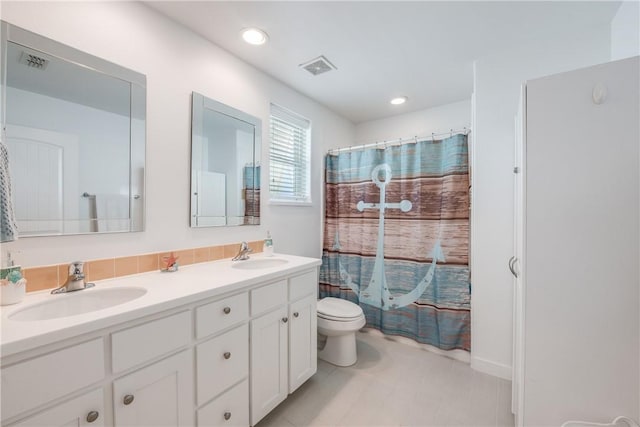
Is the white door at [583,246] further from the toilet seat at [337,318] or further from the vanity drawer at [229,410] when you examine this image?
the vanity drawer at [229,410]

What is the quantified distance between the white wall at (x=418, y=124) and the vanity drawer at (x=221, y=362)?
273 cm

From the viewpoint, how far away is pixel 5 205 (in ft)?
3.21

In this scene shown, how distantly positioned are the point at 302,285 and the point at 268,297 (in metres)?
0.31

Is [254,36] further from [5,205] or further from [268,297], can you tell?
[268,297]

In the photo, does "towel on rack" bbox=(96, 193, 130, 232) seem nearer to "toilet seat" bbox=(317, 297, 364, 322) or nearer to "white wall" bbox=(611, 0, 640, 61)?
"toilet seat" bbox=(317, 297, 364, 322)

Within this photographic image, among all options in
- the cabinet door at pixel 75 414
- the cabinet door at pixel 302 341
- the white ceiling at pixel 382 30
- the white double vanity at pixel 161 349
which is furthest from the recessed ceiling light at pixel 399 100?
the cabinet door at pixel 75 414

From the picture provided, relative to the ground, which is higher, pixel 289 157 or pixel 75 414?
pixel 289 157

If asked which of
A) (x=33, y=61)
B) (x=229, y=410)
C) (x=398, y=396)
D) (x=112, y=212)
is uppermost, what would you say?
(x=33, y=61)

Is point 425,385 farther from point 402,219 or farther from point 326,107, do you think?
point 326,107

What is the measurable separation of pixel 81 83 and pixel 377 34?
5.55 ft

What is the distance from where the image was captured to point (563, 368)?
102 centimetres

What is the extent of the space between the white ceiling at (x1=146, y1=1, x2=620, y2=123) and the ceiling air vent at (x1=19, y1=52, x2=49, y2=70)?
26.1 inches

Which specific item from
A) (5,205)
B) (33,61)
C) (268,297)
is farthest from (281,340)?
(33,61)

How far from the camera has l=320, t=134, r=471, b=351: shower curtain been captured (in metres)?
2.14
